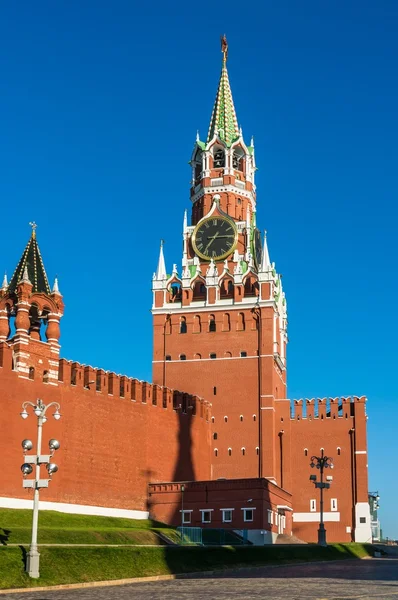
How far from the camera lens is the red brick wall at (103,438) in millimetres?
51812

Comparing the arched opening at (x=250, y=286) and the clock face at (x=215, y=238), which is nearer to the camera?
the arched opening at (x=250, y=286)

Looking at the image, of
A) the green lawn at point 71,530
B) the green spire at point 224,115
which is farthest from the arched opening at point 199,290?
the green lawn at point 71,530

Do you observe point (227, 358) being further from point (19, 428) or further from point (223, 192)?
point (19, 428)

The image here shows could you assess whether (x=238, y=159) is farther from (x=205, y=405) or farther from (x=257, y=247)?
(x=205, y=405)

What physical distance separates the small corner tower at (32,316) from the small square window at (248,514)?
52.6ft

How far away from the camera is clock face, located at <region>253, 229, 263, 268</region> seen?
3159 inches

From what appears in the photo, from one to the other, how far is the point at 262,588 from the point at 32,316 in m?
30.4

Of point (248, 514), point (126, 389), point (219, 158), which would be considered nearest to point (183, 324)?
point (126, 389)

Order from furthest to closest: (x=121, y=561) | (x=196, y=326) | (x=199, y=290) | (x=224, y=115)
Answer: (x=224, y=115) < (x=199, y=290) < (x=196, y=326) < (x=121, y=561)

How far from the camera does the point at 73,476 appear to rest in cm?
5559

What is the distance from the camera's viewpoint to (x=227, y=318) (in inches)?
2985

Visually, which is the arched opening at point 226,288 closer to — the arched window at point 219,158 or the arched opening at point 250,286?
the arched opening at point 250,286

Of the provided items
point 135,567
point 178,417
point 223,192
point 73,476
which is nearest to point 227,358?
point 178,417

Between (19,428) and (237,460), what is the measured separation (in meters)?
24.5
